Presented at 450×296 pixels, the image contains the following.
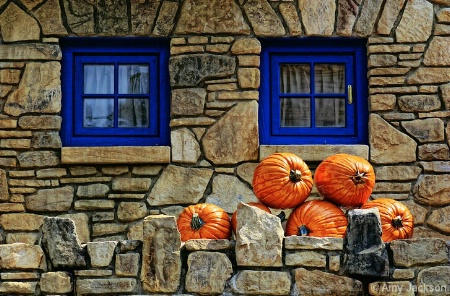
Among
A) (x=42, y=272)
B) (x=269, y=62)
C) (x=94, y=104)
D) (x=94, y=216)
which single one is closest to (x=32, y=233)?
(x=94, y=216)

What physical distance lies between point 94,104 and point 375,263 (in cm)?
351

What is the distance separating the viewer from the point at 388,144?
26.6ft

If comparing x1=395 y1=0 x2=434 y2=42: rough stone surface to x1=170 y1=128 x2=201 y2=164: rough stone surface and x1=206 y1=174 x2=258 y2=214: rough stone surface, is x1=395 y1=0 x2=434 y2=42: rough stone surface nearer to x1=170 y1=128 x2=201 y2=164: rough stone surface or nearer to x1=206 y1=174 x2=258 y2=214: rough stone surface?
x1=206 y1=174 x2=258 y2=214: rough stone surface

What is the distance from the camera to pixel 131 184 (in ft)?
26.4

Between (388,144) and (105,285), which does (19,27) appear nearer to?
(105,285)

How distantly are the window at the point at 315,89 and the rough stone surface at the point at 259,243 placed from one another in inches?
93.1

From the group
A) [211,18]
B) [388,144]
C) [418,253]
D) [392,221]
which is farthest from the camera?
[211,18]

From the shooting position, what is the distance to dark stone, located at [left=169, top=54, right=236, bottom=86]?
8164 mm

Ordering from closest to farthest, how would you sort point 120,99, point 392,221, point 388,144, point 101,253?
1. point 101,253
2. point 392,221
3. point 388,144
4. point 120,99

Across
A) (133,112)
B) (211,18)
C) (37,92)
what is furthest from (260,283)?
(37,92)

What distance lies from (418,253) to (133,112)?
339 cm

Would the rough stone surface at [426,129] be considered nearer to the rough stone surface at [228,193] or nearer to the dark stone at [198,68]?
the rough stone surface at [228,193]

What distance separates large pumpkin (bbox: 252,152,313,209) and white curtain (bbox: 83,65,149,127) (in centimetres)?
195

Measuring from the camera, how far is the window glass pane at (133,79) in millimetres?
8383
